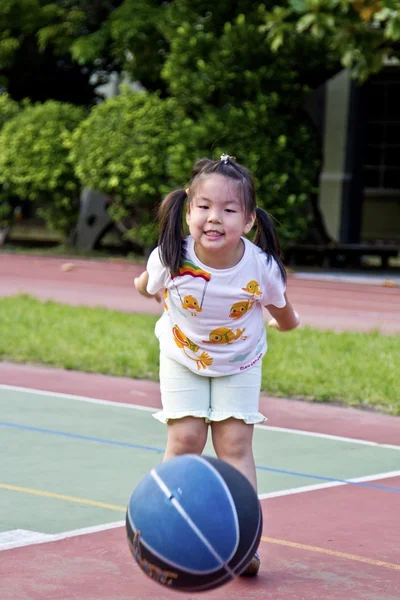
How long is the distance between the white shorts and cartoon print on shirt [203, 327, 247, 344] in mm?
151

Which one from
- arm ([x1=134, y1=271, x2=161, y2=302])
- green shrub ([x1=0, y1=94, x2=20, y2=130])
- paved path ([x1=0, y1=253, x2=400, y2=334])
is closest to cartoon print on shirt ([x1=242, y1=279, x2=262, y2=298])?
arm ([x1=134, y1=271, x2=161, y2=302])

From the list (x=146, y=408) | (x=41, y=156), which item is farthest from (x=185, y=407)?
(x=41, y=156)

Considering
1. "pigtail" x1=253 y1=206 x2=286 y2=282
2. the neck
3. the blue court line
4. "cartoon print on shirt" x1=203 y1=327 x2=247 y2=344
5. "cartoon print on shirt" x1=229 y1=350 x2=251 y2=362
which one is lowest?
the blue court line

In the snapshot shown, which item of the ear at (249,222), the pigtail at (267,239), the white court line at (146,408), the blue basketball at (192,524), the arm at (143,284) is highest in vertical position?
the ear at (249,222)

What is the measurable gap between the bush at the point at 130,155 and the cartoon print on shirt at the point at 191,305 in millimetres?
17556

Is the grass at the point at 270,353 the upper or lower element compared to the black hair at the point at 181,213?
lower

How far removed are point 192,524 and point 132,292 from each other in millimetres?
14189

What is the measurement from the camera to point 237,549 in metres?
4.02

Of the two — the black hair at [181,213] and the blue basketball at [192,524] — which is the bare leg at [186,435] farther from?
the blue basketball at [192,524]

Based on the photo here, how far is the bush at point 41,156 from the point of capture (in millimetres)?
25359

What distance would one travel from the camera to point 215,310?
484 centimetres

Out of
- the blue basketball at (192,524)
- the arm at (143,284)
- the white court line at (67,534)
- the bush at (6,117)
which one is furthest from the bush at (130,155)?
the blue basketball at (192,524)

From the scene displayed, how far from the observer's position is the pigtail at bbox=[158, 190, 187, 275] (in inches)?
193

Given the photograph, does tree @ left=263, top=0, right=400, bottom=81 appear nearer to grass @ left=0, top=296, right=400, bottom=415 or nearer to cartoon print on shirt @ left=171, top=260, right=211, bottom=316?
grass @ left=0, top=296, right=400, bottom=415
